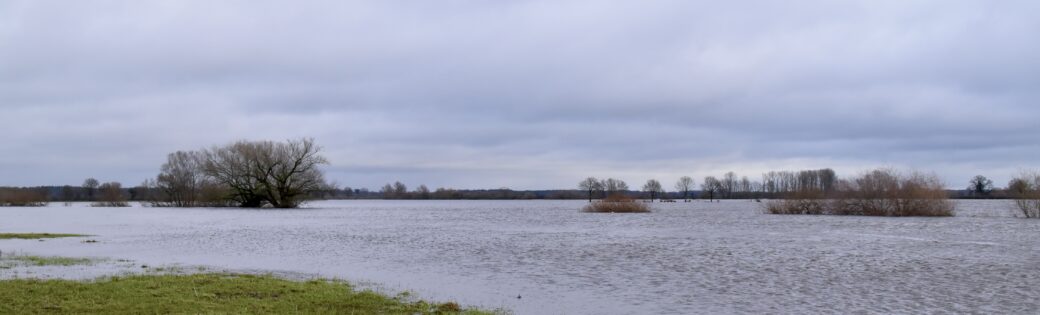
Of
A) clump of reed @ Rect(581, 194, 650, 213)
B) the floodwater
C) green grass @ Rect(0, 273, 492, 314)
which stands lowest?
the floodwater

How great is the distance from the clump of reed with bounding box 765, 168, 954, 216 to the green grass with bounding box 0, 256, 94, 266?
5474cm

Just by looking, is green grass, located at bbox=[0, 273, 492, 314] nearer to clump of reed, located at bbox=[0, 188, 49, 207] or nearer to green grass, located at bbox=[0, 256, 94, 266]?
green grass, located at bbox=[0, 256, 94, 266]

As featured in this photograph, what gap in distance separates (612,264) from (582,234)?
560 inches

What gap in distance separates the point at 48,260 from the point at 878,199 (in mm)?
56348

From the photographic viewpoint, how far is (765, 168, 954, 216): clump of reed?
185 feet

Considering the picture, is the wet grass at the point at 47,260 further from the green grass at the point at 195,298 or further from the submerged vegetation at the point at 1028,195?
the submerged vegetation at the point at 1028,195

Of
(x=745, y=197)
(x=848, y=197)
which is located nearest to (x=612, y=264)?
(x=848, y=197)

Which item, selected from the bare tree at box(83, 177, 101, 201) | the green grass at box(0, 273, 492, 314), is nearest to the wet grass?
the green grass at box(0, 273, 492, 314)

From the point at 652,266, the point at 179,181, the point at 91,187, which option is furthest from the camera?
the point at 91,187

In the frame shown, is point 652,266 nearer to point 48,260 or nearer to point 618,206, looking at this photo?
point 48,260

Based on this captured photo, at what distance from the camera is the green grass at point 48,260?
17.7 metres

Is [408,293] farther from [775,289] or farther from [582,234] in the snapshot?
[582,234]

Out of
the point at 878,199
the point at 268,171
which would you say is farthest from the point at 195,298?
the point at 268,171

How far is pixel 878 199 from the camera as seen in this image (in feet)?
193
